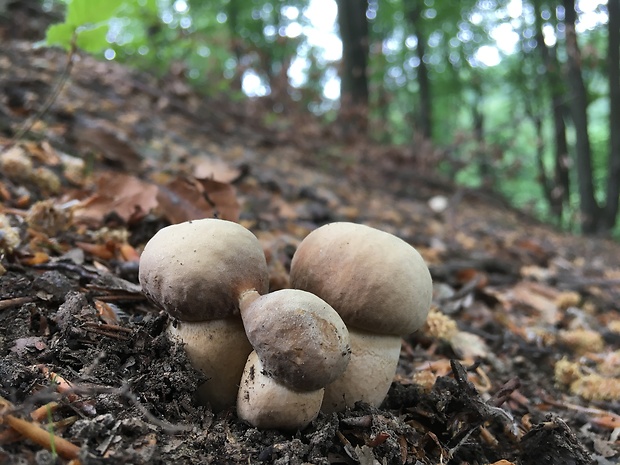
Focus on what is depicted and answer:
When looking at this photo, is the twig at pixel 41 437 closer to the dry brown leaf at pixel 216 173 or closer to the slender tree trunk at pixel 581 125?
the dry brown leaf at pixel 216 173

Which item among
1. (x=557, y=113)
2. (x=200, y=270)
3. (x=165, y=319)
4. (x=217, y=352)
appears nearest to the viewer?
(x=200, y=270)

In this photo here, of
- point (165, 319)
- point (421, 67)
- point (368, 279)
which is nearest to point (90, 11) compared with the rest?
point (165, 319)

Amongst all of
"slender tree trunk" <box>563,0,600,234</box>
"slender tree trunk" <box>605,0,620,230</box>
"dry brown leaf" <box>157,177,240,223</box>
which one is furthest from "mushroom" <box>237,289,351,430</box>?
"slender tree trunk" <box>605,0,620,230</box>

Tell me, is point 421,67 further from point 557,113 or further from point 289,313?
point 289,313

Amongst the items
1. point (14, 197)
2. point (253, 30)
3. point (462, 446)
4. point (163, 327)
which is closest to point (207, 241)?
point (163, 327)

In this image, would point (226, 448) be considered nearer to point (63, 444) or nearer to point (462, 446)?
point (63, 444)

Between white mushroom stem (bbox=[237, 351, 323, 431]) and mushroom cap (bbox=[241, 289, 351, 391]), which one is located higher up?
mushroom cap (bbox=[241, 289, 351, 391])

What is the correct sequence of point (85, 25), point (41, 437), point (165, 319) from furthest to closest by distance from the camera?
point (85, 25) → point (165, 319) → point (41, 437)

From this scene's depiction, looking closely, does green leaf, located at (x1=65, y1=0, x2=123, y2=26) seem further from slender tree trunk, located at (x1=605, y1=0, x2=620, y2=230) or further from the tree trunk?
slender tree trunk, located at (x1=605, y1=0, x2=620, y2=230)
